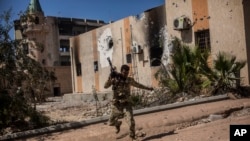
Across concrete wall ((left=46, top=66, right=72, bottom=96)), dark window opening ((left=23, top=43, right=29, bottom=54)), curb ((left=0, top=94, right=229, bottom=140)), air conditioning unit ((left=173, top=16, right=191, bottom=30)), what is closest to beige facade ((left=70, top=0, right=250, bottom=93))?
air conditioning unit ((left=173, top=16, right=191, bottom=30))

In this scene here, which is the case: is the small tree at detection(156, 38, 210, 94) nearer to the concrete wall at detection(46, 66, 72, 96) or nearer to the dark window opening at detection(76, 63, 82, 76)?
the dark window opening at detection(76, 63, 82, 76)

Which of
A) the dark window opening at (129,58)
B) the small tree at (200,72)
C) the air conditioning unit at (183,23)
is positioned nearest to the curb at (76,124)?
the small tree at (200,72)

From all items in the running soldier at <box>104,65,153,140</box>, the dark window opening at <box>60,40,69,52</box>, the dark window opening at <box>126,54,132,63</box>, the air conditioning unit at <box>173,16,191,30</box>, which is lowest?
the running soldier at <box>104,65,153,140</box>

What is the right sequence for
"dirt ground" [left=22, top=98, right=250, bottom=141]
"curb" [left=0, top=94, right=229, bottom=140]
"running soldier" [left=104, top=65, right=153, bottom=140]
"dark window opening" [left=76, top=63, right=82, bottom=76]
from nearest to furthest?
"dirt ground" [left=22, top=98, right=250, bottom=141] < "running soldier" [left=104, top=65, right=153, bottom=140] < "curb" [left=0, top=94, right=229, bottom=140] < "dark window opening" [left=76, top=63, right=82, bottom=76]

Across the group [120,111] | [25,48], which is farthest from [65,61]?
[120,111]

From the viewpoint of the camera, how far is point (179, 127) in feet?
27.6

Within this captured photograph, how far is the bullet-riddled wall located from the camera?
19.0m

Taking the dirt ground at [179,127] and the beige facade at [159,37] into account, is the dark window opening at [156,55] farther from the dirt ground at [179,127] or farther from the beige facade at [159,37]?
→ the dirt ground at [179,127]

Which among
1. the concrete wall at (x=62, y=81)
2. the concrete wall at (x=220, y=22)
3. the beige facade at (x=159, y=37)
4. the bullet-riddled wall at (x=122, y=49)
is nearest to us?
the concrete wall at (x=220, y=22)

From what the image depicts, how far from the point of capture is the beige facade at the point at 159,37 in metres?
14.4

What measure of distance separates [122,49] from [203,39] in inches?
279

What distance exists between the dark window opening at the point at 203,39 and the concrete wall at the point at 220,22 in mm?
186

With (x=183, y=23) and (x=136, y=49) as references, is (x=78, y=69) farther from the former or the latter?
(x=183, y=23)

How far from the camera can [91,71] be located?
26.3m
